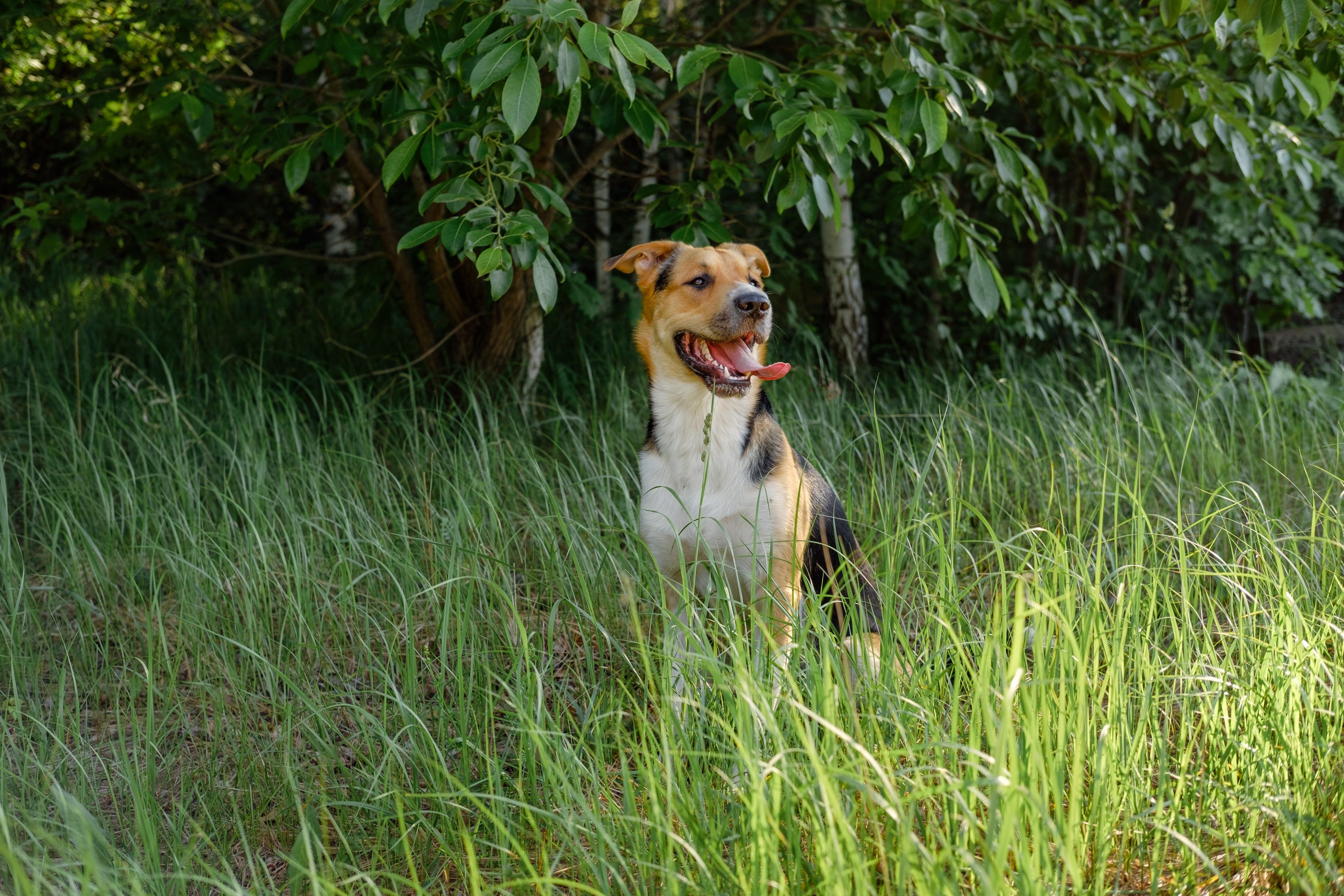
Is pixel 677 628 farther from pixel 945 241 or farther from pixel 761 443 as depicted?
pixel 945 241

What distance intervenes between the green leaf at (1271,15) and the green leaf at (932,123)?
862mm

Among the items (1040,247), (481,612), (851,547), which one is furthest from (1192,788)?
(1040,247)

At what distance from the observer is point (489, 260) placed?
276 centimetres


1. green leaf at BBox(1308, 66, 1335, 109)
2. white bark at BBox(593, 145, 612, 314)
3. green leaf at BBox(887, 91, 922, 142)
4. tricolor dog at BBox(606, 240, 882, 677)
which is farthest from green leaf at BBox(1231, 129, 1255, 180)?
white bark at BBox(593, 145, 612, 314)

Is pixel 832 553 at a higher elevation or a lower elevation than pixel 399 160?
lower

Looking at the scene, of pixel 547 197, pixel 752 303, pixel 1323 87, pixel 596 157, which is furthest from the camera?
pixel 596 157

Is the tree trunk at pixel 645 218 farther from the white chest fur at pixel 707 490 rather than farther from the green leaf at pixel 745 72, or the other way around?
the white chest fur at pixel 707 490

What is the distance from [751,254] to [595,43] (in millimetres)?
1157

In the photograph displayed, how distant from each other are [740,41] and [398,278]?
6.72ft

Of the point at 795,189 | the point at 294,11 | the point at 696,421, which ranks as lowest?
the point at 696,421

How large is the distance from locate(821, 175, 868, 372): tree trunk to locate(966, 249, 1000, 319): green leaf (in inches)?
105

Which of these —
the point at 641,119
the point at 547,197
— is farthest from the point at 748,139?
the point at 547,197

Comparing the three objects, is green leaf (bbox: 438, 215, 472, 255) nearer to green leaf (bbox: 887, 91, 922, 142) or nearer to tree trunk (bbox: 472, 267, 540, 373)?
green leaf (bbox: 887, 91, 922, 142)

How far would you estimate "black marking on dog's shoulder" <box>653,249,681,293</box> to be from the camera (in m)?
3.27
